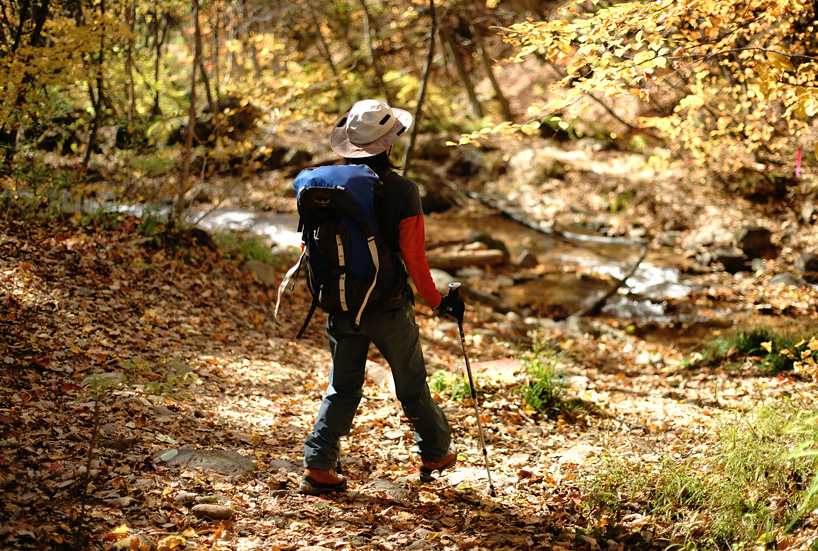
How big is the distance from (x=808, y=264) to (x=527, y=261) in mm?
4713

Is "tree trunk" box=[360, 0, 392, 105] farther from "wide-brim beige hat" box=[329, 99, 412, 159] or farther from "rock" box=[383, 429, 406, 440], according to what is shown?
"wide-brim beige hat" box=[329, 99, 412, 159]

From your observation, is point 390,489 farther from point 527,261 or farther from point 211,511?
point 527,261

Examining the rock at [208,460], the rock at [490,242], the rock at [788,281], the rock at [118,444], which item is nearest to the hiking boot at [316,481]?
the rock at [208,460]

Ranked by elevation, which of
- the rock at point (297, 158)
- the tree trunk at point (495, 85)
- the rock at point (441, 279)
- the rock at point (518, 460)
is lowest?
the rock at point (518, 460)

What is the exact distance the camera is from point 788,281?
9.28 m

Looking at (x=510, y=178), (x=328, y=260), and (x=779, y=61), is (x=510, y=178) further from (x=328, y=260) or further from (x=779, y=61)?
(x=328, y=260)

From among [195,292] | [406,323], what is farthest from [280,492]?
[195,292]

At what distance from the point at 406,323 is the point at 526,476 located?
1377 mm

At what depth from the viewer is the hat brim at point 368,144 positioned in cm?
315

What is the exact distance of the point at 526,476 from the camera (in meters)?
3.69

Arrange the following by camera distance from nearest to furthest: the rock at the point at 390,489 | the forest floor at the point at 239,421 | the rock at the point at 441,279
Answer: the forest floor at the point at 239,421, the rock at the point at 390,489, the rock at the point at 441,279

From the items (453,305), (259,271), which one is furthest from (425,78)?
(453,305)

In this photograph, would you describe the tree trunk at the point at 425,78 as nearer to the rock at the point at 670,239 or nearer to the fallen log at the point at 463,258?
the fallen log at the point at 463,258

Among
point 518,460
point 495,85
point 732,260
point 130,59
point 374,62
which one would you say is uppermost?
point 495,85
